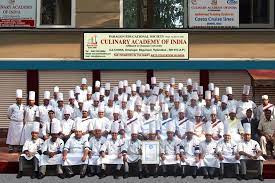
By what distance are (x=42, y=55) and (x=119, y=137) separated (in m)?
5.71

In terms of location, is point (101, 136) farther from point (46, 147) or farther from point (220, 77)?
point (220, 77)

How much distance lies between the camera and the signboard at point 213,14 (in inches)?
736

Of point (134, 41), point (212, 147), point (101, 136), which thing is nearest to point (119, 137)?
point (101, 136)

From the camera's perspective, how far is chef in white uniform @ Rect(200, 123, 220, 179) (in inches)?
534

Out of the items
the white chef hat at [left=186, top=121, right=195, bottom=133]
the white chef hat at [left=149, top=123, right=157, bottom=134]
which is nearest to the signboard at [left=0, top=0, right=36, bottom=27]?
the white chef hat at [left=149, top=123, right=157, bottom=134]

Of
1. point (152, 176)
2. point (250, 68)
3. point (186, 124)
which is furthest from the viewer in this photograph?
point (250, 68)

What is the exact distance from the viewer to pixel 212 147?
1395cm

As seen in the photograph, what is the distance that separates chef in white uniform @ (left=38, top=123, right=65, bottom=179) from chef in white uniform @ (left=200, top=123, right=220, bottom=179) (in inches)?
138

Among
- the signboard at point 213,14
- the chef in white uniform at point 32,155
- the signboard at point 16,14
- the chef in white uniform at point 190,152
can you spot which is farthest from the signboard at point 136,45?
the chef in white uniform at point 32,155

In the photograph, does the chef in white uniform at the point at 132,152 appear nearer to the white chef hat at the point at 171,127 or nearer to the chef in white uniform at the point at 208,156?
the white chef hat at the point at 171,127

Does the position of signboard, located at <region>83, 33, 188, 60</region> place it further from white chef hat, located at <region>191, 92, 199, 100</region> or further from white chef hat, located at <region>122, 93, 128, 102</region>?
white chef hat, located at <region>191, 92, 199, 100</region>

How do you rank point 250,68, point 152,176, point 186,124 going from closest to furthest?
1. point 152,176
2. point 186,124
3. point 250,68

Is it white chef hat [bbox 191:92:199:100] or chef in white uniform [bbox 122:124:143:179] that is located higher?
white chef hat [bbox 191:92:199:100]

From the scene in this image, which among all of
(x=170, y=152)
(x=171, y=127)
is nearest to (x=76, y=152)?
Result: (x=170, y=152)
